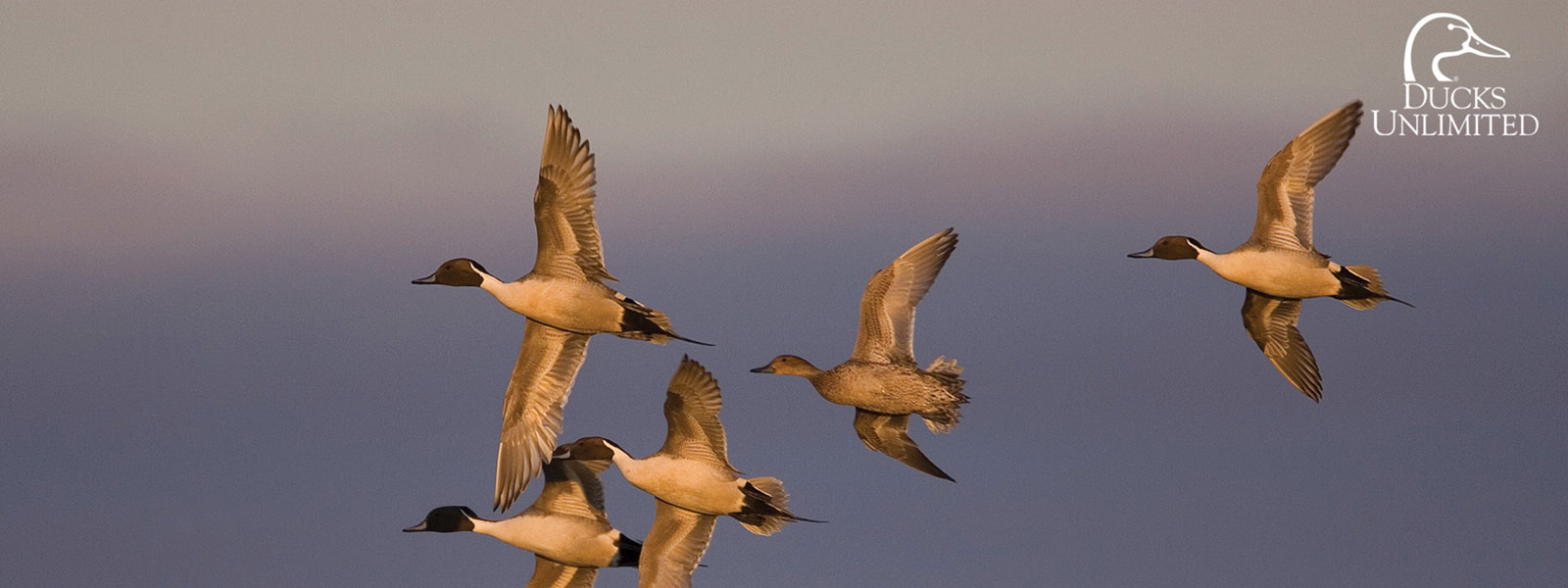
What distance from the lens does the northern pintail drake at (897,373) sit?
2411 cm

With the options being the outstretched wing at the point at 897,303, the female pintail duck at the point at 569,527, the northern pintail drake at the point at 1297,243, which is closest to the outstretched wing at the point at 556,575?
the female pintail duck at the point at 569,527

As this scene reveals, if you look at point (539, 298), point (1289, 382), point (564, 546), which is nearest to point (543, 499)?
point (564, 546)

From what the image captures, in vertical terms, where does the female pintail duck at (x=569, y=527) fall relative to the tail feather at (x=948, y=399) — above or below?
below

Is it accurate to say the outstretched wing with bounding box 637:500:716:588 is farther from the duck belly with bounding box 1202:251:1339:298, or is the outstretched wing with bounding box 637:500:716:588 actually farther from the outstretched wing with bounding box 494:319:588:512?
the duck belly with bounding box 1202:251:1339:298

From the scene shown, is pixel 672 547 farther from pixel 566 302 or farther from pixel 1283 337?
pixel 1283 337

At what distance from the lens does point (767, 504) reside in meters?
23.4

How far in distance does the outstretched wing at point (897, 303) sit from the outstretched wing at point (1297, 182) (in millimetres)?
3404

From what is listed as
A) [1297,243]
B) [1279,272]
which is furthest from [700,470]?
[1297,243]

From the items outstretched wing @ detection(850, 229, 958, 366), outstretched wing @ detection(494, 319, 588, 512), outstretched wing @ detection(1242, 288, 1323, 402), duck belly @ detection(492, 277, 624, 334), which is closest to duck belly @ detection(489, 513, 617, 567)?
outstretched wing @ detection(494, 319, 588, 512)

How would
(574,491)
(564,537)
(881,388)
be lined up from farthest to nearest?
1. (574,491)
2. (564,537)
3. (881,388)

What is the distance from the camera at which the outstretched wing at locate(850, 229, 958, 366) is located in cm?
2486

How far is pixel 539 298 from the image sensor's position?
23.8 meters

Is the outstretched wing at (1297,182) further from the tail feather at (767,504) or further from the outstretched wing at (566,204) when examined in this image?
the outstretched wing at (566,204)

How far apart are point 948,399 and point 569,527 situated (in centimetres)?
415
